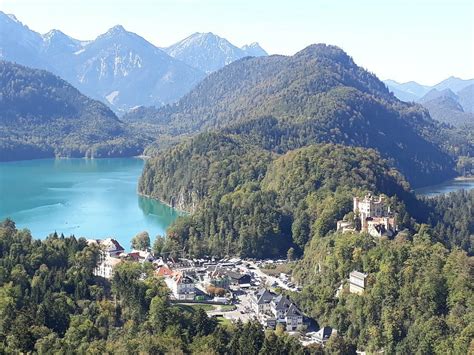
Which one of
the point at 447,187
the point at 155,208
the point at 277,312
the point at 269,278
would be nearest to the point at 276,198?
the point at 269,278

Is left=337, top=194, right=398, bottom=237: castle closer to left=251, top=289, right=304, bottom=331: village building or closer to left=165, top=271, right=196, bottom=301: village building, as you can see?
left=251, top=289, right=304, bottom=331: village building

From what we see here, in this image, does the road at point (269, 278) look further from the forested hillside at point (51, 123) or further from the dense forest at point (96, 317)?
the forested hillside at point (51, 123)

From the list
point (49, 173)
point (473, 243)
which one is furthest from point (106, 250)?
point (49, 173)

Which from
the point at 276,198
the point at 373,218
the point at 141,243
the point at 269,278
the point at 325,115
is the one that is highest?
the point at 325,115

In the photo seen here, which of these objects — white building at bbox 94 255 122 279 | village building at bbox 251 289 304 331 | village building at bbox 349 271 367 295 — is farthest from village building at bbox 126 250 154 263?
village building at bbox 349 271 367 295

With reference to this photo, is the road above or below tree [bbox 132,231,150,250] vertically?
below

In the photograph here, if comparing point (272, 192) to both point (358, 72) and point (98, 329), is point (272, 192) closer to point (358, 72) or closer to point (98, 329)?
point (98, 329)

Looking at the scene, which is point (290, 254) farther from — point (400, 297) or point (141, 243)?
point (400, 297)
